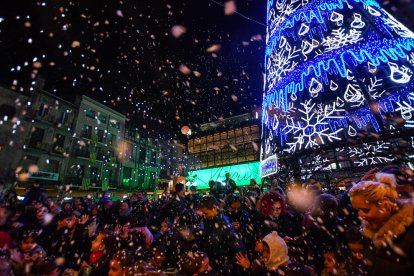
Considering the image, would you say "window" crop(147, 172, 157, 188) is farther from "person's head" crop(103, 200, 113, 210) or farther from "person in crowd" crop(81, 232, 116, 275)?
"person in crowd" crop(81, 232, 116, 275)

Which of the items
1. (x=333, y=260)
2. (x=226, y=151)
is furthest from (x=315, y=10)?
(x=226, y=151)

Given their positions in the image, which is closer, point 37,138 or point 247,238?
point 247,238

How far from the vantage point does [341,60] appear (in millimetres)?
7879

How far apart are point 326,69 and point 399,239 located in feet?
26.3

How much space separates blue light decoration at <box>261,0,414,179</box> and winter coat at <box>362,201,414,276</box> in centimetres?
510

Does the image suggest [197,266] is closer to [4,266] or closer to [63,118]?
[4,266]

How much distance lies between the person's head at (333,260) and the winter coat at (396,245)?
137 centimetres

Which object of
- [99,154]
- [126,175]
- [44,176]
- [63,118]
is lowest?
[44,176]

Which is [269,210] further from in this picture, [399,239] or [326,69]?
[326,69]

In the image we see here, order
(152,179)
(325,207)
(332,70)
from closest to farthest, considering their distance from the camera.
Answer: (325,207) < (332,70) < (152,179)

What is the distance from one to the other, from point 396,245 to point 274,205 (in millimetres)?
2308

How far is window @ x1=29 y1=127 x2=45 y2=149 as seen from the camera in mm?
21625

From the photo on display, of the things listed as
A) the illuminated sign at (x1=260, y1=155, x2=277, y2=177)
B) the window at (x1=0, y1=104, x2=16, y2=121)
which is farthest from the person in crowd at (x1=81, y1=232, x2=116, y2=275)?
the window at (x1=0, y1=104, x2=16, y2=121)

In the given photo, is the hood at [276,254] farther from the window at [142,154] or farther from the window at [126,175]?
the window at [142,154]
